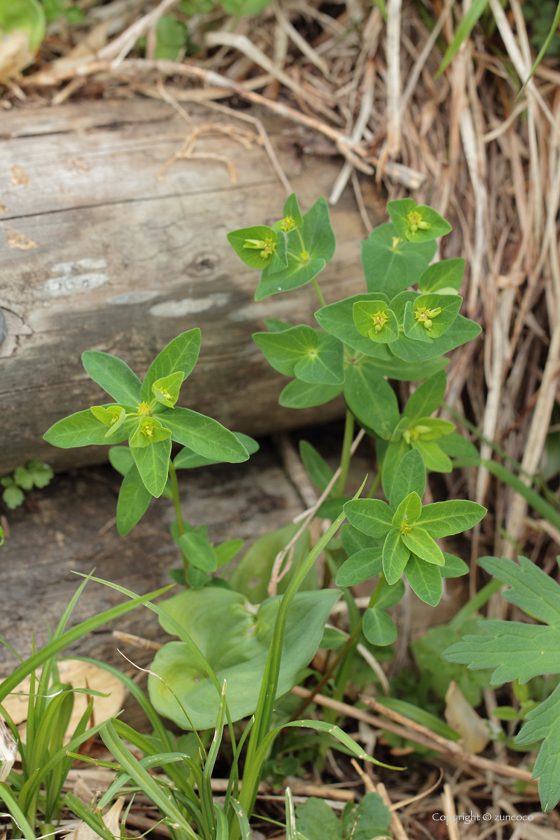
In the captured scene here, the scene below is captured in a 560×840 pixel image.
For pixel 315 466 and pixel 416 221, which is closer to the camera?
pixel 416 221

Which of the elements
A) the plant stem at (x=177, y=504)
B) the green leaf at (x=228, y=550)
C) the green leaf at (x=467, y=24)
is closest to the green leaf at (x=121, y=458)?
the plant stem at (x=177, y=504)

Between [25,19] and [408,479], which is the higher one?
[25,19]

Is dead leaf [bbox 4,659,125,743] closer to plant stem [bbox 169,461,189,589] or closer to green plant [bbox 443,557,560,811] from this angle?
plant stem [bbox 169,461,189,589]

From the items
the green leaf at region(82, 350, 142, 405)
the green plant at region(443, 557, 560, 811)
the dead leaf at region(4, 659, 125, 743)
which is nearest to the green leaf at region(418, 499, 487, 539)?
the green plant at region(443, 557, 560, 811)

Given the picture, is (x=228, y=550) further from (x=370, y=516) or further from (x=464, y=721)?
(x=464, y=721)

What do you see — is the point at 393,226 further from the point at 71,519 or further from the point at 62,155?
the point at 71,519

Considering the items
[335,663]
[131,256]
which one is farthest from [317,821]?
[131,256]
